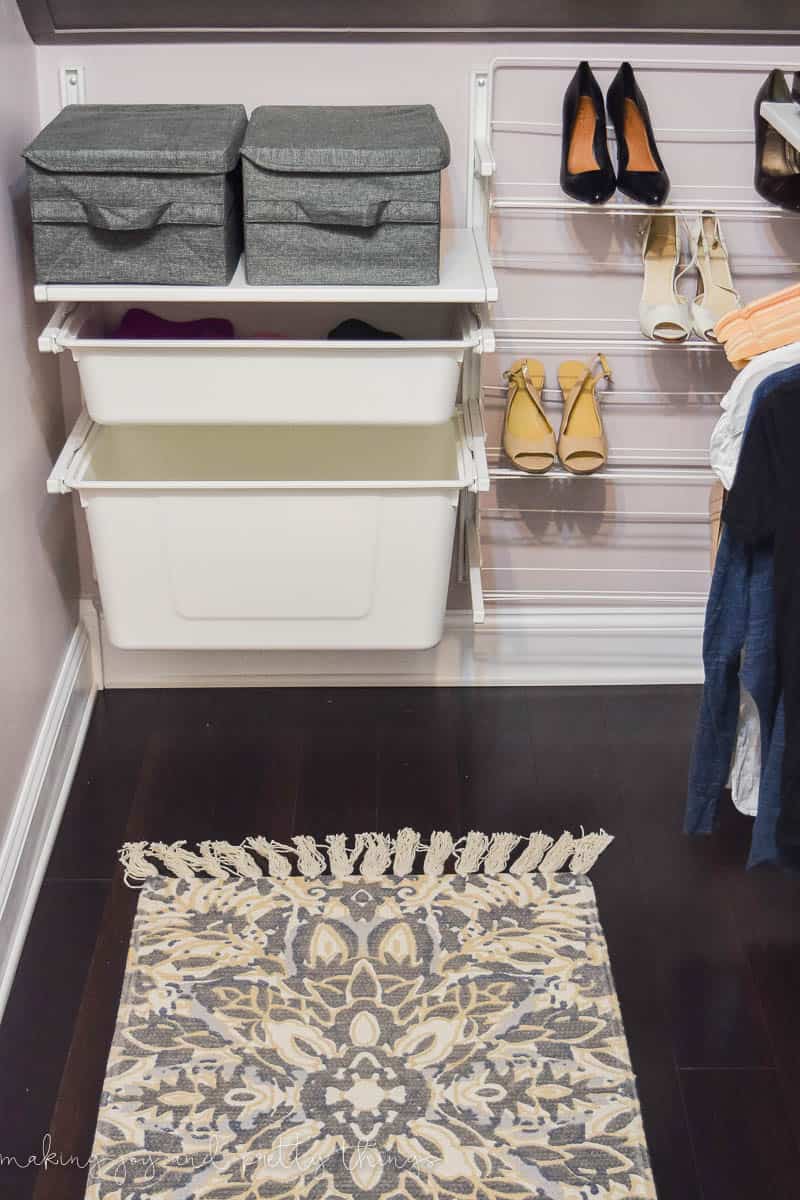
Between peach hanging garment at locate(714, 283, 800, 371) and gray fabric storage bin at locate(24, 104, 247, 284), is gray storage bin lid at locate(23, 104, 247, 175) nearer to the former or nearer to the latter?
gray fabric storage bin at locate(24, 104, 247, 284)

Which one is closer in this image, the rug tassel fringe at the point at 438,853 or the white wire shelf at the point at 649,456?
the rug tassel fringe at the point at 438,853

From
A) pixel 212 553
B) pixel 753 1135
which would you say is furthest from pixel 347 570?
pixel 753 1135

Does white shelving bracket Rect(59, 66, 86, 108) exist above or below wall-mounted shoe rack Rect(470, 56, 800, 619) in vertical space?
above

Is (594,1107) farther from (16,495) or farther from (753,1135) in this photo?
(16,495)

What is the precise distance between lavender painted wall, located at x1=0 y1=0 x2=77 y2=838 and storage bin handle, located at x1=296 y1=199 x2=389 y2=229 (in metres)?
0.45

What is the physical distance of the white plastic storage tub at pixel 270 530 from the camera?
1.95 m

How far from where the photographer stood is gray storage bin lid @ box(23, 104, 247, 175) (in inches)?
66.0

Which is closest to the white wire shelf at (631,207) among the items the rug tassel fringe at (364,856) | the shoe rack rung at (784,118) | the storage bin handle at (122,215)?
the shoe rack rung at (784,118)

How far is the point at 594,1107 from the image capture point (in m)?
1.57

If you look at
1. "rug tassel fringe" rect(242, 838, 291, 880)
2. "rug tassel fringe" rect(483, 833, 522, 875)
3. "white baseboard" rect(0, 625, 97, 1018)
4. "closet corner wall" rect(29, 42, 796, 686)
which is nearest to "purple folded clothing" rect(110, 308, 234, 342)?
"closet corner wall" rect(29, 42, 796, 686)

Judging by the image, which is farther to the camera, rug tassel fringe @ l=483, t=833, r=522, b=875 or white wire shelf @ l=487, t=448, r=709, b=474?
white wire shelf @ l=487, t=448, r=709, b=474

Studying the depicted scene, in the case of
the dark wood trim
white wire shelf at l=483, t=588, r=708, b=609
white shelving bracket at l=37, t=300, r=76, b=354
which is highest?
the dark wood trim

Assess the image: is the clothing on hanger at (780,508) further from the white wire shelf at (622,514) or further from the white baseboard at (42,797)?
the white baseboard at (42,797)

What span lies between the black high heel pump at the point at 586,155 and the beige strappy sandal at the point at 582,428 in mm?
288
